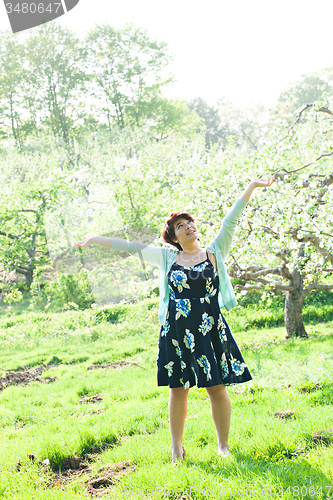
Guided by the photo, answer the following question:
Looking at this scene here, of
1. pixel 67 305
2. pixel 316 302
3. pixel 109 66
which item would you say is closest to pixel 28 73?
pixel 109 66

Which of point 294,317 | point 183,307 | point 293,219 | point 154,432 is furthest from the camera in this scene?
point 294,317

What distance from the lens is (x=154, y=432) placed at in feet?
15.7

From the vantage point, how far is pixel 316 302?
1368cm

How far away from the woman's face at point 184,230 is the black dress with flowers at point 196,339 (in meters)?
0.28

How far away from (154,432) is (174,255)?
2.16 m

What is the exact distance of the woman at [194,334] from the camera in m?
3.57

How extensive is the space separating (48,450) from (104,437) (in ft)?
2.00

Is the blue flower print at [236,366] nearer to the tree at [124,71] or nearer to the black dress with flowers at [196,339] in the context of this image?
the black dress with flowers at [196,339]

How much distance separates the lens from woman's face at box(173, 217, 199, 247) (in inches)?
153

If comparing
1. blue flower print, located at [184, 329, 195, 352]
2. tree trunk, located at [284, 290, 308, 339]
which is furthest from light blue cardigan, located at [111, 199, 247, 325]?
tree trunk, located at [284, 290, 308, 339]

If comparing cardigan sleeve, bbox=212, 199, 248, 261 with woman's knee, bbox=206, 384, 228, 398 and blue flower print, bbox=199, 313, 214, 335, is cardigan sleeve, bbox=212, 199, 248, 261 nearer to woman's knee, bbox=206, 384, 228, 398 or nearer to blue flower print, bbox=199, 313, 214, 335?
blue flower print, bbox=199, 313, 214, 335

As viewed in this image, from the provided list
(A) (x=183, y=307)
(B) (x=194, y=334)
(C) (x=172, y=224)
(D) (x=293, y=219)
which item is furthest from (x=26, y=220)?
(B) (x=194, y=334)

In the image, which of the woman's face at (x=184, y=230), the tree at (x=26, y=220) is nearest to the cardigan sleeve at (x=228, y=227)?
the woman's face at (x=184, y=230)

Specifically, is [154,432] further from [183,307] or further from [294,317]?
[294,317]
